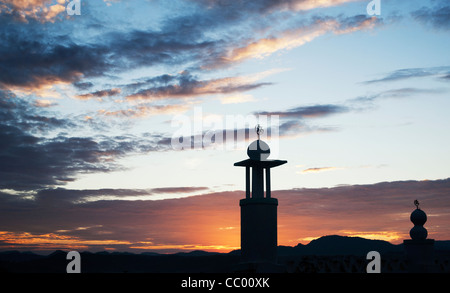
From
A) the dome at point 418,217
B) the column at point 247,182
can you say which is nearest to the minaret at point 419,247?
the dome at point 418,217

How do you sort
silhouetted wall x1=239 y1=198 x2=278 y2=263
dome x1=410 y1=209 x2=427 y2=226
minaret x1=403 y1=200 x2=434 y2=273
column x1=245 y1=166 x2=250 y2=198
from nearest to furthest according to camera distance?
silhouetted wall x1=239 y1=198 x2=278 y2=263
column x1=245 y1=166 x2=250 y2=198
minaret x1=403 y1=200 x2=434 y2=273
dome x1=410 y1=209 x2=427 y2=226

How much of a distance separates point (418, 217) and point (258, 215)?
18455 millimetres

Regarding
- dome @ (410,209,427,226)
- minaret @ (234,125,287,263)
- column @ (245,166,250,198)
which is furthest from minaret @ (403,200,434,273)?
column @ (245,166,250,198)

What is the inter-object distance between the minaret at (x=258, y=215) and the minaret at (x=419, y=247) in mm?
16104

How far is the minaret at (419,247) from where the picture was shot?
5859cm

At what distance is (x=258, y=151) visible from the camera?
178ft

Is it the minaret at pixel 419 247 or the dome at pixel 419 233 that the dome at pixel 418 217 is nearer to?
the minaret at pixel 419 247

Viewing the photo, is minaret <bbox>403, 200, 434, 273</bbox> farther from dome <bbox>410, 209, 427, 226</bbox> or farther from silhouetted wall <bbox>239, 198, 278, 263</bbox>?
silhouetted wall <bbox>239, 198, 278, 263</bbox>

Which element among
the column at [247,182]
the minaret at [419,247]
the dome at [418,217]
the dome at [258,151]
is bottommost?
the minaret at [419,247]

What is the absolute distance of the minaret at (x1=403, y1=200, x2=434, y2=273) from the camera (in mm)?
58594

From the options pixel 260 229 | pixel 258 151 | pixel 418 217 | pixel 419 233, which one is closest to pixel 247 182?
pixel 258 151

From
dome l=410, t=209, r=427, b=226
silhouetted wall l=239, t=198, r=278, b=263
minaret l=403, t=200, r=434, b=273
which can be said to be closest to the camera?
silhouetted wall l=239, t=198, r=278, b=263

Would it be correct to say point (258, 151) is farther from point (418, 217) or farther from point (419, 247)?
point (419, 247)
